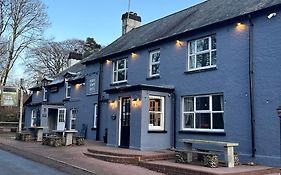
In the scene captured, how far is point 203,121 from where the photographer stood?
15.5 m

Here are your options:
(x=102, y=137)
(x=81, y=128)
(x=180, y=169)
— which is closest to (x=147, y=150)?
(x=180, y=169)

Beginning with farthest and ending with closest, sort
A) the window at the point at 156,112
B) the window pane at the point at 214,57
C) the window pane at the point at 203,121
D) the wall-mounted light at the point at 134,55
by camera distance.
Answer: the wall-mounted light at the point at 134,55 < the window at the point at 156,112 < the window pane at the point at 214,57 < the window pane at the point at 203,121

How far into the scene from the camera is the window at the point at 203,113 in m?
14.9

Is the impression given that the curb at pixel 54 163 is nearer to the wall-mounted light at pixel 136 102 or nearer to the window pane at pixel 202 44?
the wall-mounted light at pixel 136 102

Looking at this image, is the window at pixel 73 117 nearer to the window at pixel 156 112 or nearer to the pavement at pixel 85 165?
the pavement at pixel 85 165

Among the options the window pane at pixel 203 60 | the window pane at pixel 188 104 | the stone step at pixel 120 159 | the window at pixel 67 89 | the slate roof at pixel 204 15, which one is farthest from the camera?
the window at pixel 67 89

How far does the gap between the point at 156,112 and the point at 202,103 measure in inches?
99.9

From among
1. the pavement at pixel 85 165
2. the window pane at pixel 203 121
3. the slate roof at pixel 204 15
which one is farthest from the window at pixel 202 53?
the pavement at pixel 85 165

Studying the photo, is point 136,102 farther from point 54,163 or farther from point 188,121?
point 54,163

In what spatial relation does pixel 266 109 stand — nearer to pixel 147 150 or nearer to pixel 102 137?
pixel 147 150

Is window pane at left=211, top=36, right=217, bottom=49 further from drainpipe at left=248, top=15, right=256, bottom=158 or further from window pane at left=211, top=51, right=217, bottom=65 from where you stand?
drainpipe at left=248, top=15, right=256, bottom=158

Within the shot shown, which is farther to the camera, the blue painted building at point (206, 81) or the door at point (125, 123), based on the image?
the door at point (125, 123)

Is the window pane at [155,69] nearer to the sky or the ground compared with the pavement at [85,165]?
nearer to the sky

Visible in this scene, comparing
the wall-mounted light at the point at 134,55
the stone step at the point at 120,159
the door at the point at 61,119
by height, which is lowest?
the stone step at the point at 120,159
